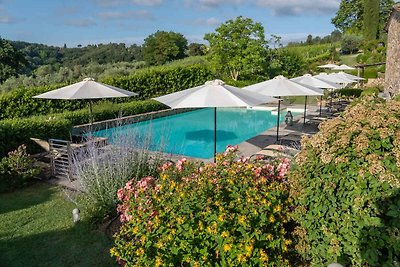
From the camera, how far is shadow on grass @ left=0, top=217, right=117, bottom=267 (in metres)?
4.09

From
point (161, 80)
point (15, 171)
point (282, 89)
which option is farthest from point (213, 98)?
point (161, 80)

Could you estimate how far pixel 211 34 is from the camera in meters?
24.7

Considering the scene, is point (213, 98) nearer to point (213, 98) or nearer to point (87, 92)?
point (213, 98)

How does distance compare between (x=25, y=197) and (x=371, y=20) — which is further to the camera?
(x=371, y=20)

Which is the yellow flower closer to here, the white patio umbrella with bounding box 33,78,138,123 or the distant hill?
the white patio umbrella with bounding box 33,78,138,123

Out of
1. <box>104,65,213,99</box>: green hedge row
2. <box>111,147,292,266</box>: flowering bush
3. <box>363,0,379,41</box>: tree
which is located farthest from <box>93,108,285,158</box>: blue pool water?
<box>363,0,379,41</box>: tree

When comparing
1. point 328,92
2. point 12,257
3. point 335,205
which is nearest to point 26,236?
point 12,257

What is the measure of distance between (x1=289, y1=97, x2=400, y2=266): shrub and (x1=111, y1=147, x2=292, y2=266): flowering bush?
31 cm

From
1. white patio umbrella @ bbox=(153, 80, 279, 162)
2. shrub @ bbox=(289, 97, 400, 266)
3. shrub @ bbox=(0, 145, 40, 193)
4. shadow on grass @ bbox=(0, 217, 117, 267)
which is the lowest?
shadow on grass @ bbox=(0, 217, 117, 267)

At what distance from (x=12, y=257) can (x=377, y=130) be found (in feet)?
14.9

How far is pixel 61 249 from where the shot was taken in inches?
172

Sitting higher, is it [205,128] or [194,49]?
[194,49]

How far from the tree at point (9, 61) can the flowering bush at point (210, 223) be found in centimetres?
2999

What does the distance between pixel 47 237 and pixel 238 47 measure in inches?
847
